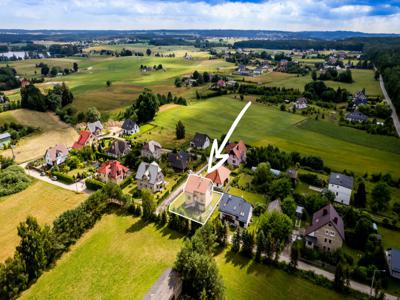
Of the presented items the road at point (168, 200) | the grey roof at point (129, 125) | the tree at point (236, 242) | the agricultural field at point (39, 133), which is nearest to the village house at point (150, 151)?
the road at point (168, 200)

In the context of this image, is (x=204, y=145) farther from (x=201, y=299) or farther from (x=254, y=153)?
(x=201, y=299)

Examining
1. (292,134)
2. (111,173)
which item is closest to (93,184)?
(111,173)

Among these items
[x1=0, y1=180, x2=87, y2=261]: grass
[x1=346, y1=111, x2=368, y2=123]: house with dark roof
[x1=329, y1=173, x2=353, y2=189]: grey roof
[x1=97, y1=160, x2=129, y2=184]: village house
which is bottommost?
[x1=0, y1=180, x2=87, y2=261]: grass

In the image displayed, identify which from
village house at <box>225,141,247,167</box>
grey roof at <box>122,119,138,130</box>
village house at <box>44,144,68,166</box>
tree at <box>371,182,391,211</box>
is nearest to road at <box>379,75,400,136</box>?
tree at <box>371,182,391,211</box>

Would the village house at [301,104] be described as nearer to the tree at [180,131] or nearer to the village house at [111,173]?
the tree at [180,131]

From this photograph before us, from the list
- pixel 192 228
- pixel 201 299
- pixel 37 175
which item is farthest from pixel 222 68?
pixel 201 299

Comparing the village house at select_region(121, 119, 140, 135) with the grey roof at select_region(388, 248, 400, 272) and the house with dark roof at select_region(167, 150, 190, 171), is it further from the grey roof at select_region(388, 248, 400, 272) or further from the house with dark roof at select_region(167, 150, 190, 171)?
the grey roof at select_region(388, 248, 400, 272)
